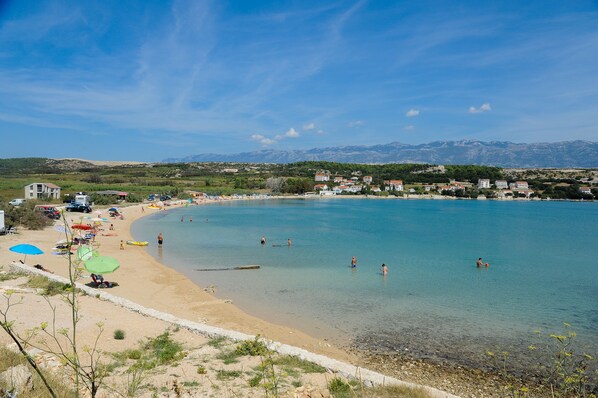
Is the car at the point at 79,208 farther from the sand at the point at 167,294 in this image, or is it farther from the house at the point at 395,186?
the house at the point at 395,186

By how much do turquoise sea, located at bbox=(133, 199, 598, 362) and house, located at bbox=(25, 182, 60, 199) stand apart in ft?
72.0

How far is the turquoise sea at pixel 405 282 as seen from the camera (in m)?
13.9

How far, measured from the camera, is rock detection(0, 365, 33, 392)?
5422 mm

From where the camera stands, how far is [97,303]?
12.8 meters

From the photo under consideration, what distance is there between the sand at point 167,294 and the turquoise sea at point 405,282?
855 mm

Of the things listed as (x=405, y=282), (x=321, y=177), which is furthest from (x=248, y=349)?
(x=321, y=177)

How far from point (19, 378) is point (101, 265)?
10073 millimetres

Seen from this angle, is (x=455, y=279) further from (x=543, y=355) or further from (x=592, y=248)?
(x=592, y=248)

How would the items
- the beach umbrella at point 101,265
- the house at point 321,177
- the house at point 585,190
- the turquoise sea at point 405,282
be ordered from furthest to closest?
the house at point 321,177 → the house at point 585,190 → the beach umbrella at point 101,265 → the turquoise sea at point 405,282

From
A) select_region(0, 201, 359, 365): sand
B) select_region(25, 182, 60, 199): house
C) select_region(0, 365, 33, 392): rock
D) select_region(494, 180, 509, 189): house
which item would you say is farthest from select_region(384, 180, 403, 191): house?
select_region(0, 365, 33, 392): rock

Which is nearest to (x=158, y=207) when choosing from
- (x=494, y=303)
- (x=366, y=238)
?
(x=366, y=238)

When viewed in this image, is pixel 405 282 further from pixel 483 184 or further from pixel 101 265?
pixel 483 184

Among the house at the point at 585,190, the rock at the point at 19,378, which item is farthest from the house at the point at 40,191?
the house at the point at 585,190

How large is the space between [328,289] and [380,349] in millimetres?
7314
